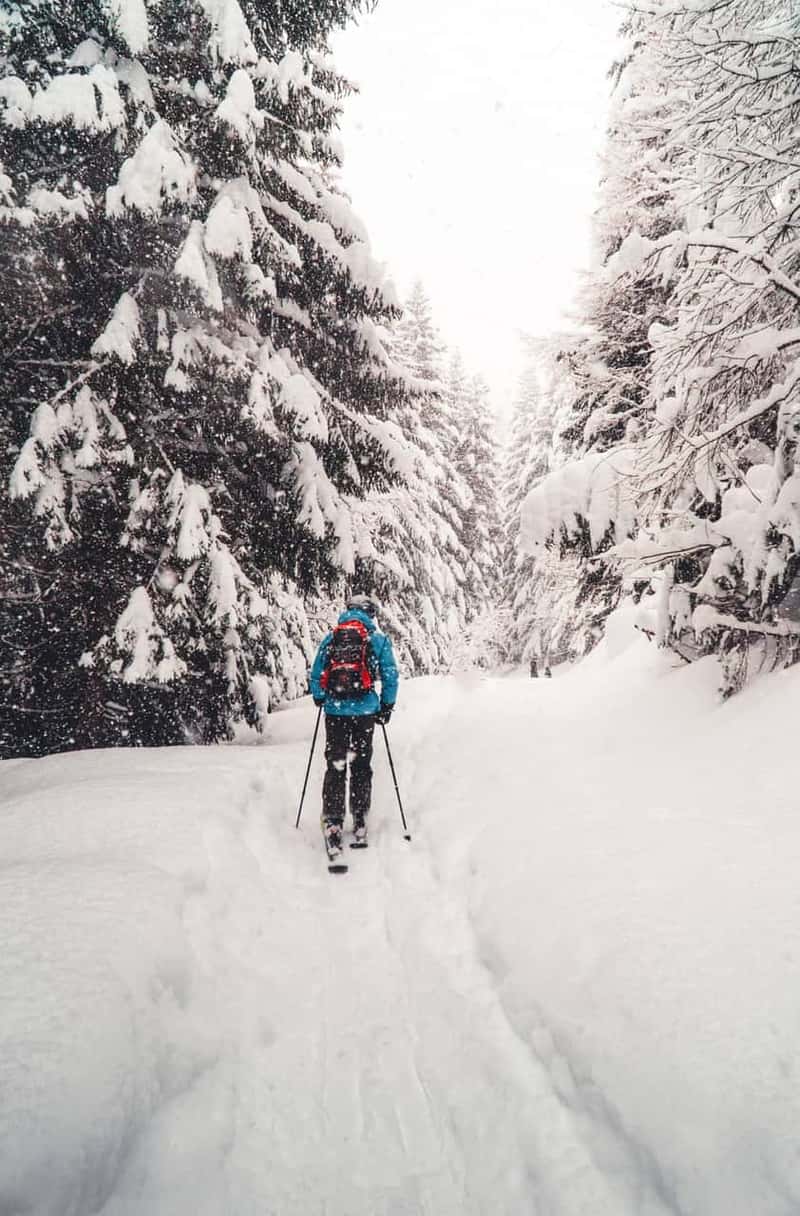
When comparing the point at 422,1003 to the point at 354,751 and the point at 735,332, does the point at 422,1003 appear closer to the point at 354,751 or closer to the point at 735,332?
the point at 354,751

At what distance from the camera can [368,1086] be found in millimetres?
2779

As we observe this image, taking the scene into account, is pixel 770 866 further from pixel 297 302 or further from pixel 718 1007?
pixel 297 302

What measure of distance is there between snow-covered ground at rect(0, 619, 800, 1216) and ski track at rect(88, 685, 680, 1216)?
0.01 m

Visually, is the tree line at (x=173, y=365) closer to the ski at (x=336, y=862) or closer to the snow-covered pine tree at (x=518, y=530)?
the ski at (x=336, y=862)

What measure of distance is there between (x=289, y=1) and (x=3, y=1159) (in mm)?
10863

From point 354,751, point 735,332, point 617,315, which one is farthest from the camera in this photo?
point 617,315

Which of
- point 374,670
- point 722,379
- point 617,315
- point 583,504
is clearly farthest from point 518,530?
point 374,670

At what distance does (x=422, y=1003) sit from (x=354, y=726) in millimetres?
2708

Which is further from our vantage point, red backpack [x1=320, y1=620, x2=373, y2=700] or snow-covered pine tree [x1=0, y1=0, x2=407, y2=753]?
snow-covered pine tree [x1=0, y1=0, x2=407, y2=753]

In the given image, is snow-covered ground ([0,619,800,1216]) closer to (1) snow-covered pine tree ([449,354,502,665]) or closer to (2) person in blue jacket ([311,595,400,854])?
(2) person in blue jacket ([311,595,400,854])

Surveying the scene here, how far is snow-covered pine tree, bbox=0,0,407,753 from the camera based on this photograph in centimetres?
581

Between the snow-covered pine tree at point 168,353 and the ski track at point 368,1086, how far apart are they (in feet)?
10.6

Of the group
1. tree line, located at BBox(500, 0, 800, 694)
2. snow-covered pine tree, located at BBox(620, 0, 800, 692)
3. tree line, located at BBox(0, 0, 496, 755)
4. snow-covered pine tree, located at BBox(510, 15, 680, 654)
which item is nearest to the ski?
tree line, located at BBox(0, 0, 496, 755)

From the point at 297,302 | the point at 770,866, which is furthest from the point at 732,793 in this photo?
the point at 297,302
